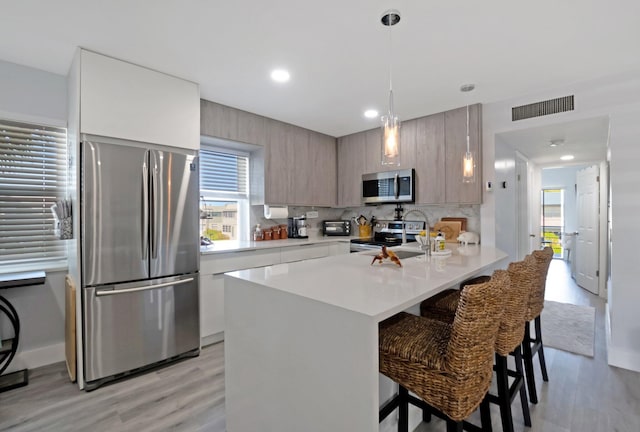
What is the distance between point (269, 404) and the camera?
4.66 ft

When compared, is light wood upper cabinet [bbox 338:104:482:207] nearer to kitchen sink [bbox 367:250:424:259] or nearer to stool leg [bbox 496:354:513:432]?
kitchen sink [bbox 367:250:424:259]

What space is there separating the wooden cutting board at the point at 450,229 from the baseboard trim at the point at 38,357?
4038 millimetres

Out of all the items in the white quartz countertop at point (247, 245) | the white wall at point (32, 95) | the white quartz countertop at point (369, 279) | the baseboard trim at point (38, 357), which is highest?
the white wall at point (32, 95)

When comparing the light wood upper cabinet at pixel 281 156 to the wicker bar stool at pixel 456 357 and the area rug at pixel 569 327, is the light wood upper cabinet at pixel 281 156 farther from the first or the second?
the area rug at pixel 569 327

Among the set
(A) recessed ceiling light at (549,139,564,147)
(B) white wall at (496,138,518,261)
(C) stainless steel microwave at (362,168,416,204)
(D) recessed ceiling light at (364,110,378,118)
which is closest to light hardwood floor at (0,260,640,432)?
(B) white wall at (496,138,518,261)

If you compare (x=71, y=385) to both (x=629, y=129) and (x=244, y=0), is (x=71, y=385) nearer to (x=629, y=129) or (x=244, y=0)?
(x=244, y=0)

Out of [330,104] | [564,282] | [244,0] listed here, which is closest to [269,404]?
[244,0]

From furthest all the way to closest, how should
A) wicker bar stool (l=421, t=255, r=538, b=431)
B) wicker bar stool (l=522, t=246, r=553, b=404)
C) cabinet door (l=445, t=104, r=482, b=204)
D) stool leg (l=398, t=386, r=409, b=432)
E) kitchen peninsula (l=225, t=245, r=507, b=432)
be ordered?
cabinet door (l=445, t=104, r=482, b=204) < wicker bar stool (l=522, t=246, r=553, b=404) < wicker bar stool (l=421, t=255, r=538, b=431) < stool leg (l=398, t=386, r=409, b=432) < kitchen peninsula (l=225, t=245, r=507, b=432)

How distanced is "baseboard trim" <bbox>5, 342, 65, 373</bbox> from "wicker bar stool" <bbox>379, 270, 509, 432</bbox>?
2.92 metres

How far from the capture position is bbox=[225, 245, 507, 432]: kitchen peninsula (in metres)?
1.07

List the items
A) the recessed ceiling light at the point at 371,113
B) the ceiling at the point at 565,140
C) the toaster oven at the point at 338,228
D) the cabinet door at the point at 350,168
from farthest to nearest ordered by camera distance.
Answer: the toaster oven at the point at 338,228, the cabinet door at the point at 350,168, the recessed ceiling light at the point at 371,113, the ceiling at the point at 565,140

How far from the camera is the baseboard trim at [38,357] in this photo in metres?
2.48

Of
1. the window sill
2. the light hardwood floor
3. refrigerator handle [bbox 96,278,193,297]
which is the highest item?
the window sill

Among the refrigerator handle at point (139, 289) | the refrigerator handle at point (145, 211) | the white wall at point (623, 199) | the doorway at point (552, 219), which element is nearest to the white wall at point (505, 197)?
the white wall at point (623, 199)
